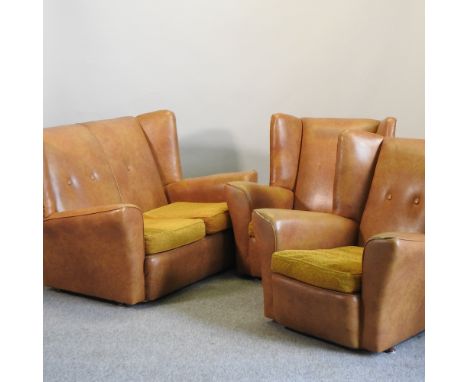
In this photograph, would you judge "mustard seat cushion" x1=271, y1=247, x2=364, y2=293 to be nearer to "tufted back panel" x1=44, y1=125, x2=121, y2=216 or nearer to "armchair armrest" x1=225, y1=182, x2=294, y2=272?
"armchair armrest" x1=225, y1=182, x2=294, y2=272

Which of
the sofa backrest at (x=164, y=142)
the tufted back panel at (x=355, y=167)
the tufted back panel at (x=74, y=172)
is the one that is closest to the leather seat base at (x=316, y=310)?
the tufted back panel at (x=355, y=167)

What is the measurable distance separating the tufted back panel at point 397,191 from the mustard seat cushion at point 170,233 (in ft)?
3.31

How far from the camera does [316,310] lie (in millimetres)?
3098

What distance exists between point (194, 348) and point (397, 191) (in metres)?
1.25

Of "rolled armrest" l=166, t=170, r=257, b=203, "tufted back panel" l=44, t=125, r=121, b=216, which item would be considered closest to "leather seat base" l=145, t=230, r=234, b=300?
"rolled armrest" l=166, t=170, r=257, b=203

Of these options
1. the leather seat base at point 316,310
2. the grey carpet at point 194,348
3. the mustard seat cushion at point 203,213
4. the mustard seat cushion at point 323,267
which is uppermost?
the mustard seat cushion at point 203,213

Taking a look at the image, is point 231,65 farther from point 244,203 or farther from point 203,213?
point 244,203

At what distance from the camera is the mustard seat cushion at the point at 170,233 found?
3697 millimetres

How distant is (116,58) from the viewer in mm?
5617

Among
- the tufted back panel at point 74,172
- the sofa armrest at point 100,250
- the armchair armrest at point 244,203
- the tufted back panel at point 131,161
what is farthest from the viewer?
the tufted back panel at point 131,161

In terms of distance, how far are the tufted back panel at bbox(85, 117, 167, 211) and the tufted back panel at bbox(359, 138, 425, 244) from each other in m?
1.62

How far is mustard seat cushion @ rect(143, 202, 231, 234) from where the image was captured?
4.18 m

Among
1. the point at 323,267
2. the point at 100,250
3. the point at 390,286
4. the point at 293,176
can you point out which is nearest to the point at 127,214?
the point at 100,250

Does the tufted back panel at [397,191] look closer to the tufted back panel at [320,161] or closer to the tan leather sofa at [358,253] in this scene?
the tan leather sofa at [358,253]
